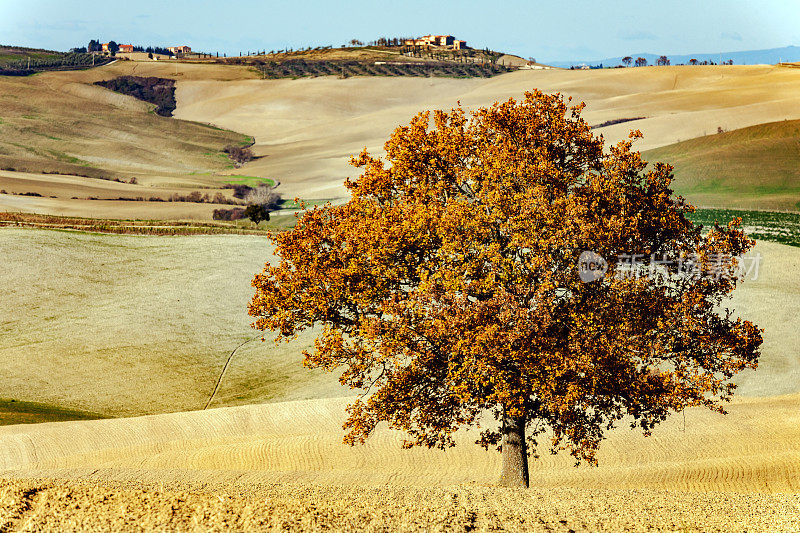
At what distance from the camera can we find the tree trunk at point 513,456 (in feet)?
76.5

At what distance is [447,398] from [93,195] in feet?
268

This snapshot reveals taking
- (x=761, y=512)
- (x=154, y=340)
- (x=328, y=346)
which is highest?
(x=328, y=346)

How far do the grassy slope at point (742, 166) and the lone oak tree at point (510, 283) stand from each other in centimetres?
7065

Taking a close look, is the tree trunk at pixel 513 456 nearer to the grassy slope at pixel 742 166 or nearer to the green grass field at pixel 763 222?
the green grass field at pixel 763 222

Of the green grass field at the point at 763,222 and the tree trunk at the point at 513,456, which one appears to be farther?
the green grass field at the point at 763,222

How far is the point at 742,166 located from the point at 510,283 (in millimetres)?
86652

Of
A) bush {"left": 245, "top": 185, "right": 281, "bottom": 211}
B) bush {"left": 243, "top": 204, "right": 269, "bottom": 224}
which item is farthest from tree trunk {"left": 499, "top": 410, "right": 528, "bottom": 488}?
bush {"left": 245, "top": 185, "right": 281, "bottom": 211}

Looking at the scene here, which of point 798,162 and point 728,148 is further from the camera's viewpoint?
point 728,148

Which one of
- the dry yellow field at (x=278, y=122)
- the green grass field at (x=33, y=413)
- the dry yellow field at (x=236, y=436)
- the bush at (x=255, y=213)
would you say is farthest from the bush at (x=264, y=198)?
the green grass field at (x=33, y=413)

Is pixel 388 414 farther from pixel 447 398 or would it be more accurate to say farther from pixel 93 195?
pixel 93 195

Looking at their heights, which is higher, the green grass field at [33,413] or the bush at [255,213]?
the bush at [255,213]

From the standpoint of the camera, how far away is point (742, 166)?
9706 cm

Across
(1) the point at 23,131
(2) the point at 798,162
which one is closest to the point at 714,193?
(2) the point at 798,162

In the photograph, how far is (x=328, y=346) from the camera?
21.2 m
